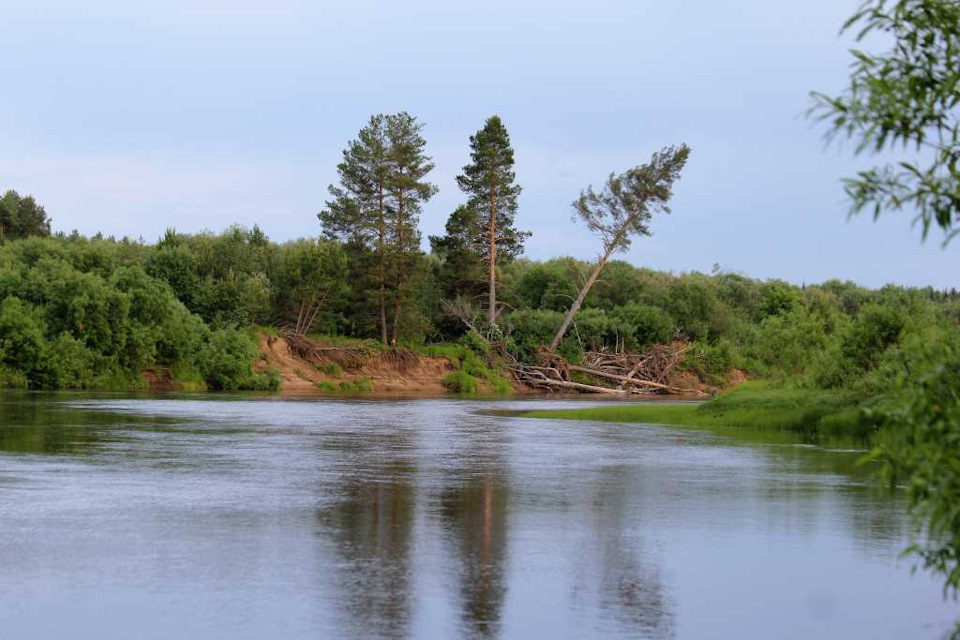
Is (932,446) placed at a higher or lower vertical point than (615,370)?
lower

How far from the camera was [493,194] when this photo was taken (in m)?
80.2

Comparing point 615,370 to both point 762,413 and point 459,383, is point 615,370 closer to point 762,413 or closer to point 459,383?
point 459,383

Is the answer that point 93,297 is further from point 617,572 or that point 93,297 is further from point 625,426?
point 617,572

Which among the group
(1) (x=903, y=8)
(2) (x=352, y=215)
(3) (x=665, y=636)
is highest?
(2) (x=352, y=215)

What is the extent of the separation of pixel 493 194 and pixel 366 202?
9134mm

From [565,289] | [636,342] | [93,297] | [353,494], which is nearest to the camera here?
[353,494]

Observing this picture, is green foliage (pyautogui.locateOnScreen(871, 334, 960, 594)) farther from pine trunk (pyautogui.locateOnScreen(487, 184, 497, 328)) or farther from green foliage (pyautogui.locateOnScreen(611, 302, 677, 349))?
green foliage (pyautogui.locateOnScreen(611, 302, 677, 349))

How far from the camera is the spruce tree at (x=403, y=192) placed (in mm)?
75375

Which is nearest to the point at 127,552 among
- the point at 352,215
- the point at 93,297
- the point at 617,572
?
the point at 617,572

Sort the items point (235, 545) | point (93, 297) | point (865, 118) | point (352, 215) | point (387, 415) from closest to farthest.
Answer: point (865, 118), point (235, 545), point (387, 415), point (93, 297), point (352, 215)

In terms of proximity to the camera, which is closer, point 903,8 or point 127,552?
point 903,8

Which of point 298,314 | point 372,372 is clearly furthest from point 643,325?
point 298,314

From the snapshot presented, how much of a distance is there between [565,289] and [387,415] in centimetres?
4928

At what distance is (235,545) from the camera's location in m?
13.2
